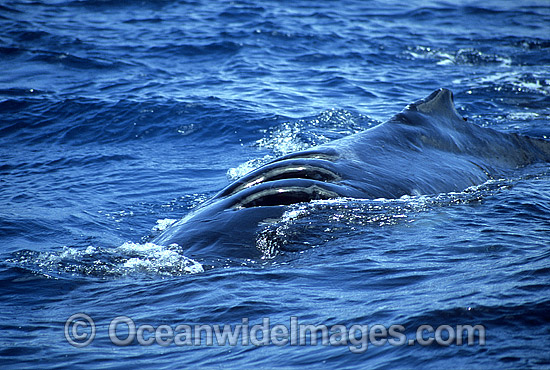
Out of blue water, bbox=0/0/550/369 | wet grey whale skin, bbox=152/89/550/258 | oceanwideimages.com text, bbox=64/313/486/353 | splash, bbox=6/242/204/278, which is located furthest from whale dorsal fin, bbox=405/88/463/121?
oceanwideimages.com text, bbox=64/313/486/353

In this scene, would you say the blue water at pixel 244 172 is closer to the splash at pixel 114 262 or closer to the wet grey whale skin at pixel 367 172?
the splash at pixel 114 262

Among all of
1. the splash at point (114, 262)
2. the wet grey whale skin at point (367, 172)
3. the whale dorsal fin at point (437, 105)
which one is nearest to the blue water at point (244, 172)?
the splash at point (114, 262)

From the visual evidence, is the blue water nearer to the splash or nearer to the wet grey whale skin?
the splash

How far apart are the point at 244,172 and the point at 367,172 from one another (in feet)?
12.3

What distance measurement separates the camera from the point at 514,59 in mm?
17688

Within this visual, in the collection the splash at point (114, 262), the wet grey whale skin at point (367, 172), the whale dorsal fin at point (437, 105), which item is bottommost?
the splash at point (114, 262)

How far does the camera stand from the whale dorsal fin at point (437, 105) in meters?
8.50

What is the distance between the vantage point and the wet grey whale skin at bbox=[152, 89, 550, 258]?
6156 millimetres

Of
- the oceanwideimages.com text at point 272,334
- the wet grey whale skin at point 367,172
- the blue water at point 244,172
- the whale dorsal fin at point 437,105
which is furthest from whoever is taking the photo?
the whale dorsal fin at point 437,105

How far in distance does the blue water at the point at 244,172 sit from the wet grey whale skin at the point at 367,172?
0.23 m

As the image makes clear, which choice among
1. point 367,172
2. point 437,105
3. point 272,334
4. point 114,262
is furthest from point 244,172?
point 272,334

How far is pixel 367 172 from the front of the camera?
23.2 feet

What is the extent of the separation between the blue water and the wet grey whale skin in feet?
0.76

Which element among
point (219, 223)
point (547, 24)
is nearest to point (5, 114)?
point (219, 223)
